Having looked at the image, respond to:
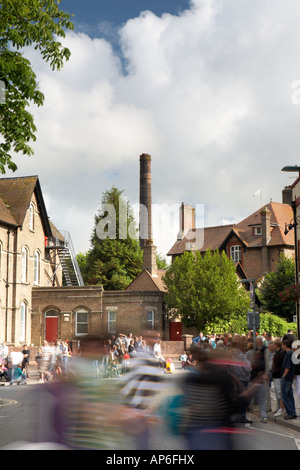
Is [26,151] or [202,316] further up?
[26,151]

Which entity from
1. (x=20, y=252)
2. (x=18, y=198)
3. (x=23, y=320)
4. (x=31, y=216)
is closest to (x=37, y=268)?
(x=20, y=252)

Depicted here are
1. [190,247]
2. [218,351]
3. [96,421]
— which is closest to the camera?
[96,421]

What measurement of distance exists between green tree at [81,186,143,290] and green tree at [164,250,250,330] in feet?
73.3

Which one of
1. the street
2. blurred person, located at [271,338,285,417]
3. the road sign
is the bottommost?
the street

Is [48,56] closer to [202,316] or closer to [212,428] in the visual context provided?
[212,428]

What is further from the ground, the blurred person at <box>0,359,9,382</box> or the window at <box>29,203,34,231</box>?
the window at <box>29,203,34,231</box>

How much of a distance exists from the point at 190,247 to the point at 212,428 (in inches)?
2277

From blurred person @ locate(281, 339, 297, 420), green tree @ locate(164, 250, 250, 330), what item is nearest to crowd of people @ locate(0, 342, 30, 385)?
blurred person @ locate(281, 339, 297, 420)

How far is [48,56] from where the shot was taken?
13688mm

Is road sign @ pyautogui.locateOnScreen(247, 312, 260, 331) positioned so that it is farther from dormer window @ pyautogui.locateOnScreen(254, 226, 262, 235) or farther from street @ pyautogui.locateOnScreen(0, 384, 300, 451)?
dormer window @ pyautogui.locateOnScreen(254, 226, 262, 235)

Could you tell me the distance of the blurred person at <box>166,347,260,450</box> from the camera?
583cm

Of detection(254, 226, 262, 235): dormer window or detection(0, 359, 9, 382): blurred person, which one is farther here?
detection(254, 226, 262, 235): dormer window

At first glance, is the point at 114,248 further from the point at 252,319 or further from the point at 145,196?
the point at 252,319

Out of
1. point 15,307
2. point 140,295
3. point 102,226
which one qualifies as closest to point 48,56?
point 15,307
